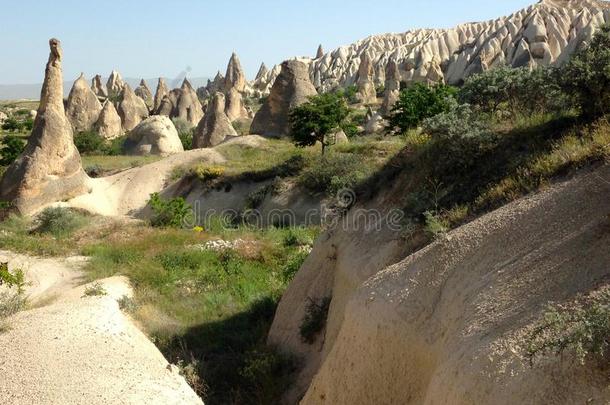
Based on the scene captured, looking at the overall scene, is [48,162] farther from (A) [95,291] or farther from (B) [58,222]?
(A) [95,291]

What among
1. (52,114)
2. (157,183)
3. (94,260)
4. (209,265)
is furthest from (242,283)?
(157,183)

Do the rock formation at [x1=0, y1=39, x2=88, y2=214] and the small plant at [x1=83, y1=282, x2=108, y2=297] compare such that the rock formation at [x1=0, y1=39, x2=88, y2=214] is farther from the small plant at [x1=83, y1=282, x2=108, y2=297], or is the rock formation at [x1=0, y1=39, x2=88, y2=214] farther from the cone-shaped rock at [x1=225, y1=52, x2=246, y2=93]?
the cone-shaped rock at [x1=225, y1=52, x2=246, y2=93]

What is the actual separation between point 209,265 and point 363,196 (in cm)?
645

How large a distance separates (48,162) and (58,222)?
12.5 ft

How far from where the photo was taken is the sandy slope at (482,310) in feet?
10.5

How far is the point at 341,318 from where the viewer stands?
674 cm

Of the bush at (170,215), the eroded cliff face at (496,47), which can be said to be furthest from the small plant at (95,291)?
the eroded cliff face at (496,47)

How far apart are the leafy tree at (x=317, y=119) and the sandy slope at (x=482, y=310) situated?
17.8 meters

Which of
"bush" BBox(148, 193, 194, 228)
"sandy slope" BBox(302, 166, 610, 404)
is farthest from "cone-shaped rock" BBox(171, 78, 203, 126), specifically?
"sandy slope" BBox(302, 166, 610, 404)

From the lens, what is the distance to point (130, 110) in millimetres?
45594

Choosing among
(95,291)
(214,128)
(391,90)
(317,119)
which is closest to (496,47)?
(391,90)

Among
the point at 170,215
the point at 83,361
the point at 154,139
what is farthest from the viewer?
the point at 154,139

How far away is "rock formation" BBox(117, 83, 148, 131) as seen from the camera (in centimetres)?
4506

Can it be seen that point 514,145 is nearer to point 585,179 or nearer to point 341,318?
point 585,179
